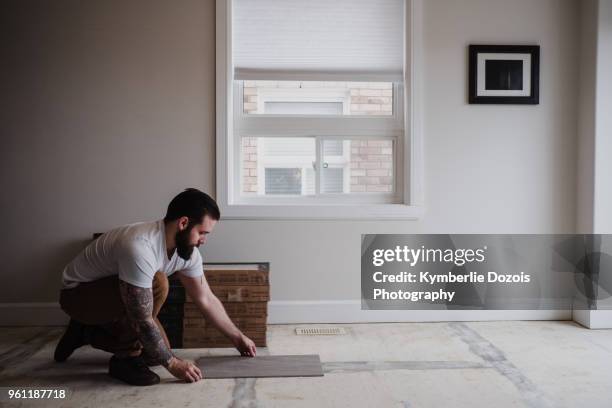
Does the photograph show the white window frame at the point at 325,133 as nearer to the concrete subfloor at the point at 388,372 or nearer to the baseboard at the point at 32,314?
the concrete subfloor at the point at 388,372

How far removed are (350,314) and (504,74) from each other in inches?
81.9

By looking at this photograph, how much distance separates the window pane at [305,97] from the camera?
410 centimetres

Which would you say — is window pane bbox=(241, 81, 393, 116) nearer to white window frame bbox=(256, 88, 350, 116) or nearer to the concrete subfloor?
white window frame bbox=(256, 88, 350, 116)

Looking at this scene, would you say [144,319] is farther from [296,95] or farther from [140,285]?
[296,95]

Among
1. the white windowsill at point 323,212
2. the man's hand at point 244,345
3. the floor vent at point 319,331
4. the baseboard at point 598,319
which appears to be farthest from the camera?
the white windowsill at point 323,212

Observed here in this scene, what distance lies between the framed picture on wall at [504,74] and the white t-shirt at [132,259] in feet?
8.08

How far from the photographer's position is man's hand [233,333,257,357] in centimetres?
301

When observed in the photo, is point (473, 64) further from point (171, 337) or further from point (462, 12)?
point (171, 337)

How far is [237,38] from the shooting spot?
3.97 m

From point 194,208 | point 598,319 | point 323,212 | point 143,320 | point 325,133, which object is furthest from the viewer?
point 325,133

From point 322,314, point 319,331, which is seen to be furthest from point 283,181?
point 319,331

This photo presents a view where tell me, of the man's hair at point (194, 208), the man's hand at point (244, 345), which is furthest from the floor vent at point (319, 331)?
the man's hair at point (194, 208)

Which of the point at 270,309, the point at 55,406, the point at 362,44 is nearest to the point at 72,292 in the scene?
the point at 55,406

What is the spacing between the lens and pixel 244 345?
120 inches
